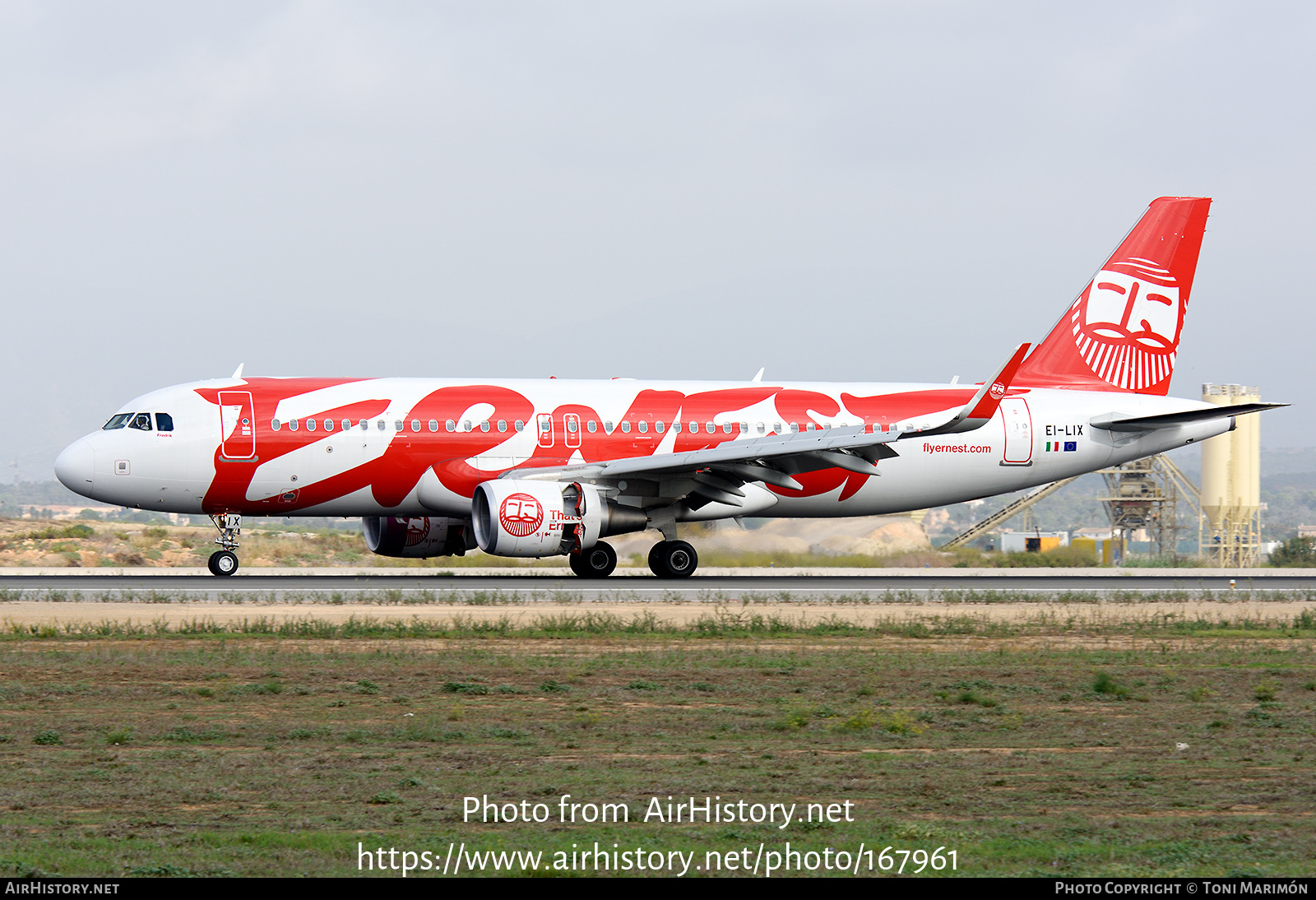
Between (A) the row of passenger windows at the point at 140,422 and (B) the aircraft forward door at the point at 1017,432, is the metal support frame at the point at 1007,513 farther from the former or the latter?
(A) the row of passenger windows at the point at 140,422

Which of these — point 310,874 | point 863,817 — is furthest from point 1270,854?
point 310,874

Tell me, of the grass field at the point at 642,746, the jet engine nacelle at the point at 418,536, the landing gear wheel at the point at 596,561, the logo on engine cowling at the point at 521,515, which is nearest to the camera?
the grass field at the point at 642,746

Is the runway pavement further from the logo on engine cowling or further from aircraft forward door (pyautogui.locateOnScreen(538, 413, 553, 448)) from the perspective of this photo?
aircraft forward door (pyautogui.locateOnScreen(538, 413, 553, 448))

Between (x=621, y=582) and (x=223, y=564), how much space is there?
8430mm

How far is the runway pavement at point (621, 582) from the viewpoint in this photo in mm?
24375

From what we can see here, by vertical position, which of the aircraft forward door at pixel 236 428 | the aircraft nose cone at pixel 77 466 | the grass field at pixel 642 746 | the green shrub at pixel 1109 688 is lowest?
the grass field at pixel 642 746

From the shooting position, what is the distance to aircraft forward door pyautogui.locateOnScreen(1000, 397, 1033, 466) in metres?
31.2

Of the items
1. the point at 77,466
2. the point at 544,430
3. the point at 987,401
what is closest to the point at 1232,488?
the point at 987,401

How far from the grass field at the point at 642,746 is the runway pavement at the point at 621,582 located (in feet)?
22.0

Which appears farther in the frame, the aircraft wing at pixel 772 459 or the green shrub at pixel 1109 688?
the aircraft wing at pixel 772 459

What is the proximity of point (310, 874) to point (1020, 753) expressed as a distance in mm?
5662

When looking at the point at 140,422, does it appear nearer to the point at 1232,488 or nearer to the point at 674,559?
the point at 674,559

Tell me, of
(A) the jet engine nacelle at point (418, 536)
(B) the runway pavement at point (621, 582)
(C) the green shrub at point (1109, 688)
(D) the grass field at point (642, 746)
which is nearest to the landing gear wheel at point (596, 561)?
(B) the runway pavement at point (621, 582)

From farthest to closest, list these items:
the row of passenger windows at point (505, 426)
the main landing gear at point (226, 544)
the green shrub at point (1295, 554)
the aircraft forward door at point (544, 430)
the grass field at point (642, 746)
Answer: the green shrub at point (1295, 554) < the aircraft forward door at point (544, 430) < the main landing gear at point (226, 544) < the row of passenger windows at point (505, 426) < the grass field at point (642, 746)
